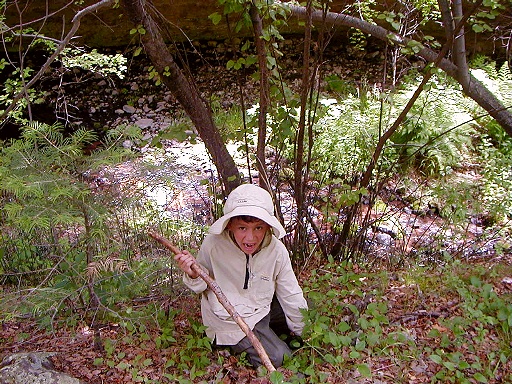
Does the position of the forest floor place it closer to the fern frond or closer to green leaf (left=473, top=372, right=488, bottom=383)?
green leaf (left=473, top=372, right=488, bottom=383)

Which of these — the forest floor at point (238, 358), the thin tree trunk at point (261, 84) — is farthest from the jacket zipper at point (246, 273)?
the thin tree trunk at point (261, 84)

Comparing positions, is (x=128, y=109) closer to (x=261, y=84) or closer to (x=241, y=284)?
(x=261, y=84)

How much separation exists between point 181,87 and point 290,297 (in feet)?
5.45

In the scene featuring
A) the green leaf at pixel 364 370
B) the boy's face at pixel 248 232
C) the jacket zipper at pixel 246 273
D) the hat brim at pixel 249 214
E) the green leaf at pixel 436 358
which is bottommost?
the green leaf at pixel 364 370

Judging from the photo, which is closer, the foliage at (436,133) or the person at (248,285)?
the person at (248,285)

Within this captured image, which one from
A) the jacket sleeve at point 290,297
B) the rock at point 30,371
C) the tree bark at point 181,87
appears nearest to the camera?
the rock at point 30,371

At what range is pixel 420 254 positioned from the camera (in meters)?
4.62

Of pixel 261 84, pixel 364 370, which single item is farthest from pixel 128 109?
pixel 364 370

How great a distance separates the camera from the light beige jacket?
2.86m

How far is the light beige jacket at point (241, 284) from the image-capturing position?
9.38 ft

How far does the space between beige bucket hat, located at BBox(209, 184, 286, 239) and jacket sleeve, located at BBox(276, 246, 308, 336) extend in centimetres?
34

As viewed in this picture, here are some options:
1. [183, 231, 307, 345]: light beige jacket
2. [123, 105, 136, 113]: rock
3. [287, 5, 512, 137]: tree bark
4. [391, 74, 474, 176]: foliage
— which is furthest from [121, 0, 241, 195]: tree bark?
[123, 105, 136, 113]: rock

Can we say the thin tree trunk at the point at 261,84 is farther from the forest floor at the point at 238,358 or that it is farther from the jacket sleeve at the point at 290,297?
the forest floor at the point at 238,358

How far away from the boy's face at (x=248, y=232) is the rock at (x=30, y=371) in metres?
1.06
